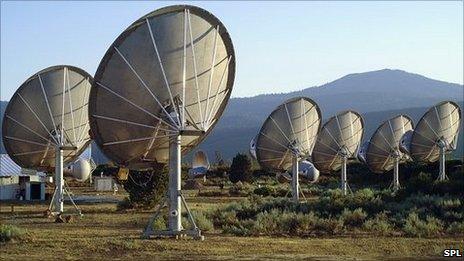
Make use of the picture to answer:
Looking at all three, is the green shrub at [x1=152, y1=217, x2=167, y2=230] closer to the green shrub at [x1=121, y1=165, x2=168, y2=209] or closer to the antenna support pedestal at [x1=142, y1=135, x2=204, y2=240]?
the antenna support pedestal at [x1=142, y1=135, x2=204, y2=240]

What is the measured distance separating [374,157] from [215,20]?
1485 inches

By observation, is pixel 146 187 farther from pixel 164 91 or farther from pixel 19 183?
pixel 19 183

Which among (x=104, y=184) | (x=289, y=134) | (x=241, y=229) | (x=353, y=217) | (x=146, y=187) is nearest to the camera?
(x=241, y=229)

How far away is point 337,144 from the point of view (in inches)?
2199

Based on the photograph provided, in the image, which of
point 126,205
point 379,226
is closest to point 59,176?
point 126,205

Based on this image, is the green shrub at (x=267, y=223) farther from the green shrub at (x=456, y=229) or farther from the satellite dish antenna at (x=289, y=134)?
the satellite dish antenna at (x=289, y=134)

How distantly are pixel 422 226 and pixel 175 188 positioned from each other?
10.8 m

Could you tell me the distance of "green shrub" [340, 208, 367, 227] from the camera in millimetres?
33094

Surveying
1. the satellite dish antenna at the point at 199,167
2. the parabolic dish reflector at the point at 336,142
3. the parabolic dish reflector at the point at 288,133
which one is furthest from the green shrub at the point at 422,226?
the satellite dish antenna at the point at 199,167

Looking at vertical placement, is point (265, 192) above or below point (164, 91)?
below

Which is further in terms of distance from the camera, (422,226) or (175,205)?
(422,226)

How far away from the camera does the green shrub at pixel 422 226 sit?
29484mm

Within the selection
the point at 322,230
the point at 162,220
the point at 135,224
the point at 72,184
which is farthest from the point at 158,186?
the point at 72,184

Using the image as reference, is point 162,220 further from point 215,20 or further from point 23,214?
point 23,214
